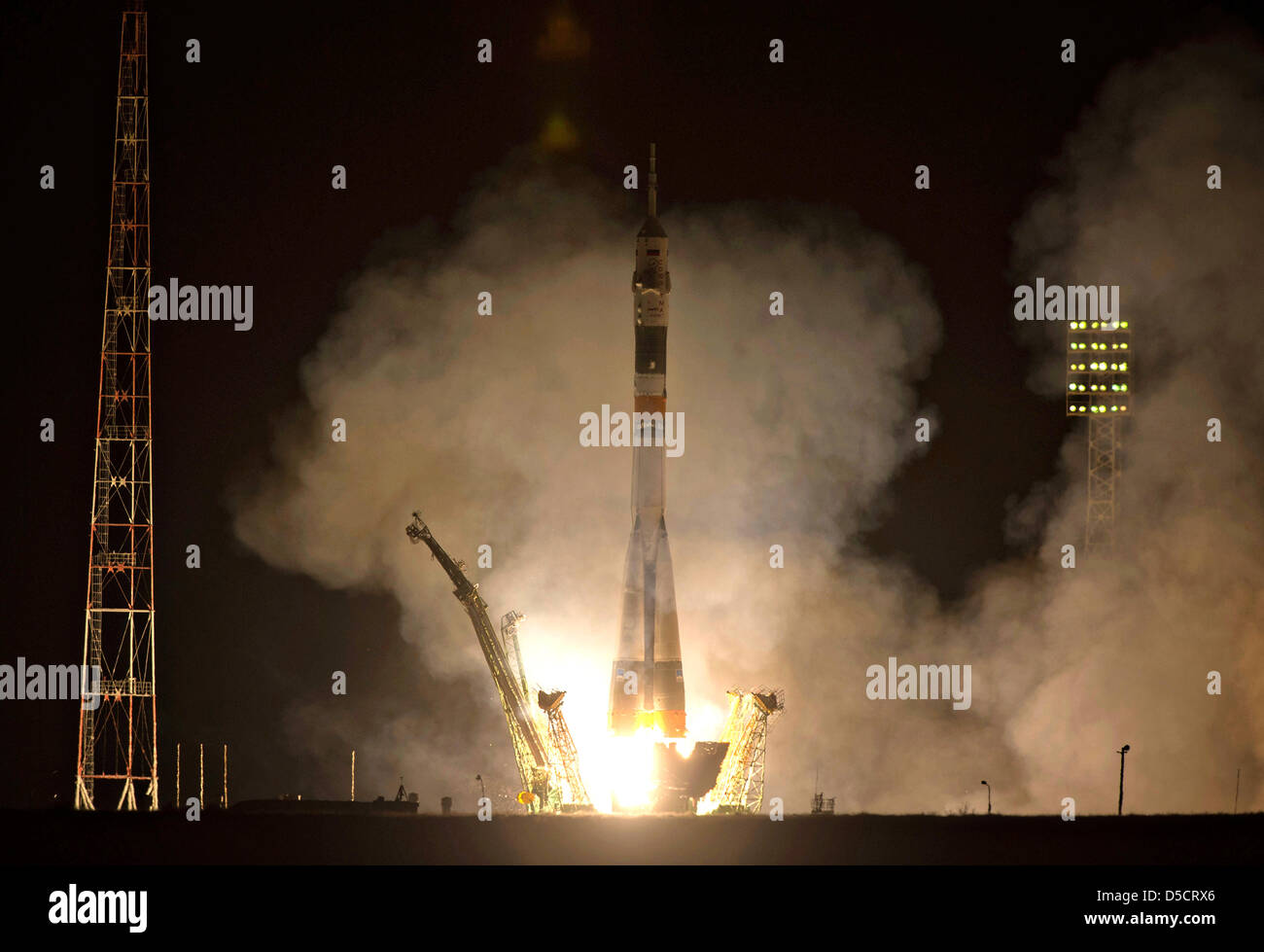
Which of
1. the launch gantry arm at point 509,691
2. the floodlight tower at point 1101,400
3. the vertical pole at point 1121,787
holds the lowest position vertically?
the vertical pole at point 1121,787

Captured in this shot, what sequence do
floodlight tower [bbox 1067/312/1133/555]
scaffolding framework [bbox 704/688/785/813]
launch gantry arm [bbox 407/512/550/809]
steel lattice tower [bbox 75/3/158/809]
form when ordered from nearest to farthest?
1. steel lattice tower [bbox 75/3/158/809]
2. scaffolding framework [bbox 704/688/785/813]
3. launch gantry arm [bbox 407/512/550/809]
4. floodlight tower [bbox 1067/312/1133/555]

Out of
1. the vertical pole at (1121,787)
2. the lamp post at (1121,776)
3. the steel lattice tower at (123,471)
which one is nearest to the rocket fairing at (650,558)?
the lamp post at (1121,776)

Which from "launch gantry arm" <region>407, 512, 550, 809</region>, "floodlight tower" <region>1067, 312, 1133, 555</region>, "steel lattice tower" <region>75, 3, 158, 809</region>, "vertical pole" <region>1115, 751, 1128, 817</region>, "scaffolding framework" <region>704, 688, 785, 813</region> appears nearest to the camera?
"steel lattice tower" <region>75, 3, 158, 809</region>

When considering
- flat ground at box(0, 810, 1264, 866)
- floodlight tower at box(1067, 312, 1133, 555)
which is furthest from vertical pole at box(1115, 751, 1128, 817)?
floodlight tower at box(1067, 312, 1133, 555)

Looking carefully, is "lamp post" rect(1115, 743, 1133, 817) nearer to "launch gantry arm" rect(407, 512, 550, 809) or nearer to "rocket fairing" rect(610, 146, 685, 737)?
"rocket fairing" rect(610, 146, 685, 737)

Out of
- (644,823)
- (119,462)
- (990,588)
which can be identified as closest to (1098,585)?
(990,588)

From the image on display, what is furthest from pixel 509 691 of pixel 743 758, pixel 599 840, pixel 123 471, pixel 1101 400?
pixel 1101 400

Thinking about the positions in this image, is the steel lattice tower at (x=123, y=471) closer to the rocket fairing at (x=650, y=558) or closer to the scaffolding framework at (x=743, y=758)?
the rocket fairing at (x=650, y=558)
